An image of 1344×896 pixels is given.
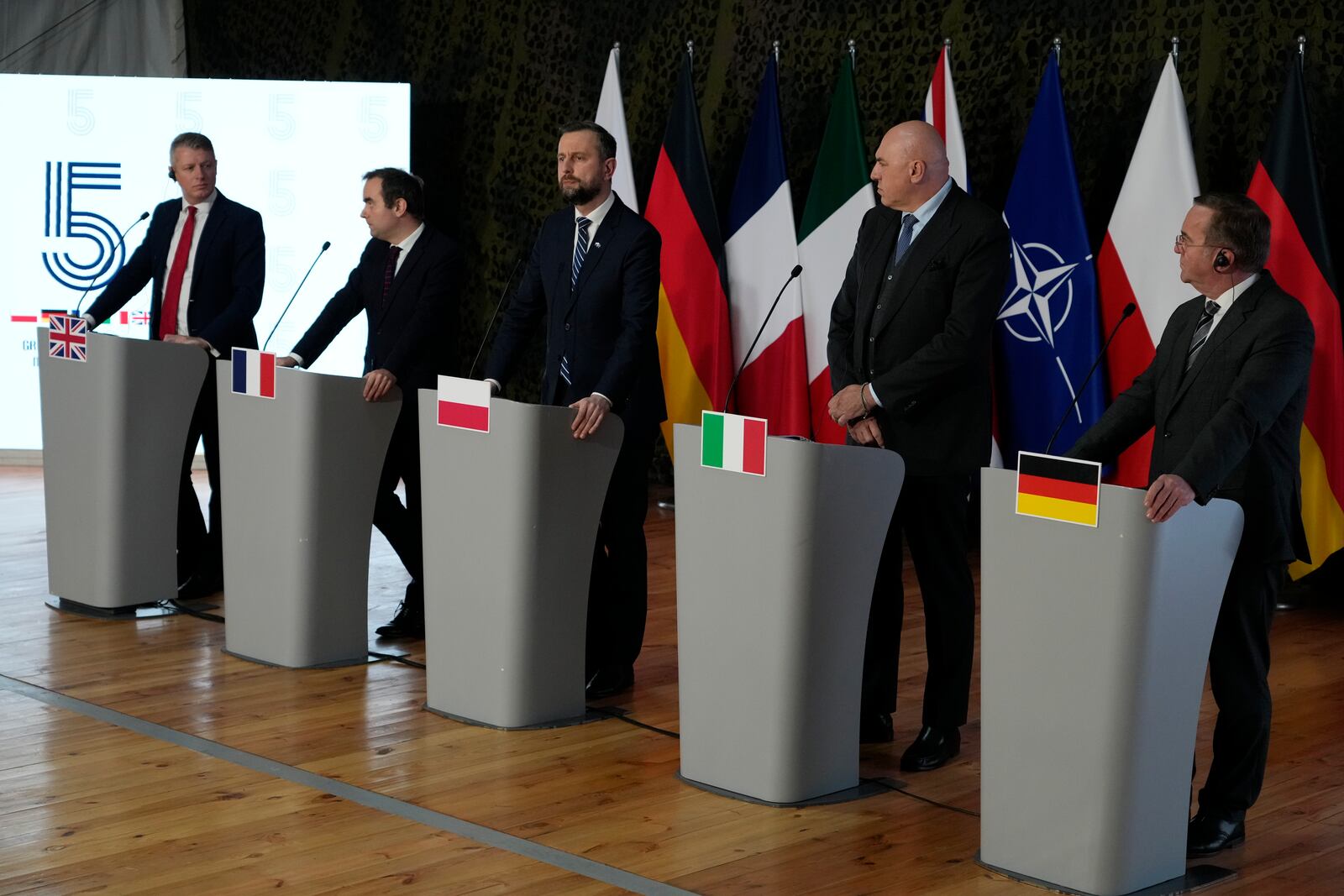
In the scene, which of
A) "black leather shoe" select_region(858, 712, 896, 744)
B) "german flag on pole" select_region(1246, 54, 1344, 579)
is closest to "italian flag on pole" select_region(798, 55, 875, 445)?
"german flag on pole" select_region(1246, 54, 1344, 579)

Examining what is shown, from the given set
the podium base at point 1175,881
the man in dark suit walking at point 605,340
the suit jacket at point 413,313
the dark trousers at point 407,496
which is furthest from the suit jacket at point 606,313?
the podium base at point 1175,881

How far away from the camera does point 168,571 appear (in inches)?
195

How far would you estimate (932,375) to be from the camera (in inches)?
134

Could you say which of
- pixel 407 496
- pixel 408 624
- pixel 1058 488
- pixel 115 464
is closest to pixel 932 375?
pixel 1058 488

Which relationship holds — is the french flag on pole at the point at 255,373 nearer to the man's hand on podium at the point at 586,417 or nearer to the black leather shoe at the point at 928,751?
the man's hand on podium at the point at 586,417

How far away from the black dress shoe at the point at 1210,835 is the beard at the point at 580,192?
2.07 meters

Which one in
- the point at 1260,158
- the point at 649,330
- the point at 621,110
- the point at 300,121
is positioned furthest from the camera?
the point at 300,121

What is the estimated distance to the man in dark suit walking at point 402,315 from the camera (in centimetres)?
445

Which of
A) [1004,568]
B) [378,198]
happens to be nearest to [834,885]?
[1004,568]

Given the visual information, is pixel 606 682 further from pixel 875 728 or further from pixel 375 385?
pixel 375 385

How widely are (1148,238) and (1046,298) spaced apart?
0.43 meters

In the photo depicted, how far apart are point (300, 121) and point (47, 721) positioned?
4.80m

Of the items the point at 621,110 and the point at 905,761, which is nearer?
the point at 905,761

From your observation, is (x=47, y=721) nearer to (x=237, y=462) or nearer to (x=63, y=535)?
(x=237, y=462)
